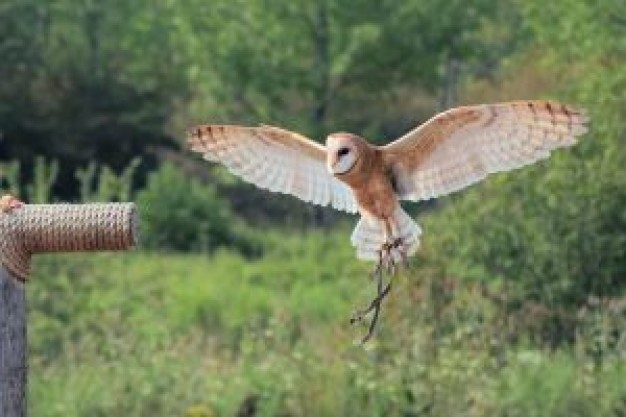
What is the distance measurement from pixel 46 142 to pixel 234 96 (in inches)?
111

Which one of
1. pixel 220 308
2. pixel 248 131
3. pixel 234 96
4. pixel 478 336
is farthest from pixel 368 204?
pixel 234 96

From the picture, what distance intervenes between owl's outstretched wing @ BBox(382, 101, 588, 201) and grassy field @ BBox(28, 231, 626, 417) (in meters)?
5.35

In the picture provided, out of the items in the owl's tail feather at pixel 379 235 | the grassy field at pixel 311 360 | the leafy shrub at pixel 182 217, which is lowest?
the grassy field at pixel 311 360

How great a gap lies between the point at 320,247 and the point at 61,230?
17.3 meters

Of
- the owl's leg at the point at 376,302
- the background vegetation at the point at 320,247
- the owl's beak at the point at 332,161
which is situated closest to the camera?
the owl's beak at the point at 332,161

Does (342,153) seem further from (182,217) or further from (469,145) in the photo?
(182,217)

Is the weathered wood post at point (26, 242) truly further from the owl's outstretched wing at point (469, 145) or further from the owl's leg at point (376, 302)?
the owl's outstretched wing at point (469, 145)

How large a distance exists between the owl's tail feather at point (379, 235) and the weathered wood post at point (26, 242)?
1.92 feet

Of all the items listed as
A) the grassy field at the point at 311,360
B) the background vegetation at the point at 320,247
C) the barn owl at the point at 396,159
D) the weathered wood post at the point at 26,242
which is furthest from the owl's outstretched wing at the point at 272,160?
the grassy field at the point at 311,360

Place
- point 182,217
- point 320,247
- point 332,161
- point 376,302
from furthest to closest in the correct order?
point 182,217 < point 320,247 < point 376,302 < point 332,161

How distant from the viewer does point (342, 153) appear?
4.45 meters

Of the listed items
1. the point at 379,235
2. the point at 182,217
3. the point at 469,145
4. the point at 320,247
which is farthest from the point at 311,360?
the point at 182,217

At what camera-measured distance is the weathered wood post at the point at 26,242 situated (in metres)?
4.62

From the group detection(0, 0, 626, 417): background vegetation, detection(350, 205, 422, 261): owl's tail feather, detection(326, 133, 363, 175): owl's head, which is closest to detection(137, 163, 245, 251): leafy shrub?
detection(0, 0, 626, 417): background vegetation
